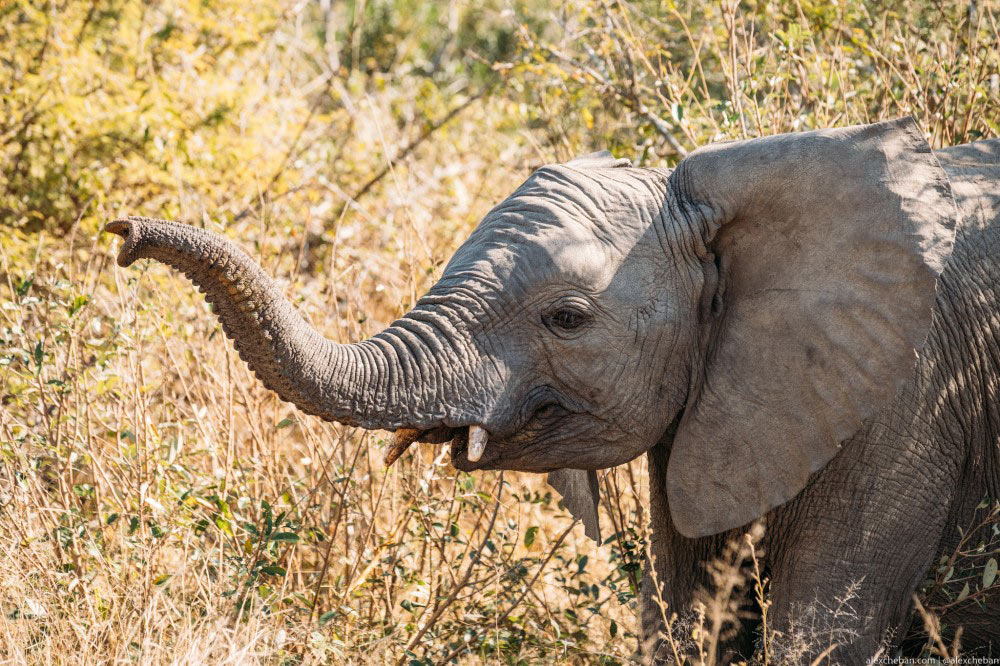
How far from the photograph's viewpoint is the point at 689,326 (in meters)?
3.81

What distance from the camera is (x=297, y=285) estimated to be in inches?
237

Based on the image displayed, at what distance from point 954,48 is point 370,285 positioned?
4166 millimetres

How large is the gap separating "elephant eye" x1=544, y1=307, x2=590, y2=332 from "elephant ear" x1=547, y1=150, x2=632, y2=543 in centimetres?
68

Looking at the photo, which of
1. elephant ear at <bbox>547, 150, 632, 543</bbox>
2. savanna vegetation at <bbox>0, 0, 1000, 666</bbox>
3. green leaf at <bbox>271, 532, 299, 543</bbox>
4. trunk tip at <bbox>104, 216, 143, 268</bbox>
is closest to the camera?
trunk tip at <bbox>104, 216, 143, 268</bbox>

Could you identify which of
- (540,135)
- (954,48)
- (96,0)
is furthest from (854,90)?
(96,0)

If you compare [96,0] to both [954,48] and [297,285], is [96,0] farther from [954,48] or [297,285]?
[954,48]

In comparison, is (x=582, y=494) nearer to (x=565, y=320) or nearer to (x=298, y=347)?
(x=565, y=320)

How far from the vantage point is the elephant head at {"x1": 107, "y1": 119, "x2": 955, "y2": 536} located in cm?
358

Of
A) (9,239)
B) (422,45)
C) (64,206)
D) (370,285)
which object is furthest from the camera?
(422,45)

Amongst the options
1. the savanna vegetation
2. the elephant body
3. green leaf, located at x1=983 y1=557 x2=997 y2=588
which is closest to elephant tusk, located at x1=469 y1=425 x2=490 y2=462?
the savanna vegetation

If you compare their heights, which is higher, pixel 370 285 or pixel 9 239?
pixel 9 239

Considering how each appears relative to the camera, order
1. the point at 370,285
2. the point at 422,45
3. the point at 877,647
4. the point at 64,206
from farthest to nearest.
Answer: the point at 422,45 < the point at 370,285 < the point at 64,206 < the point at 877,647

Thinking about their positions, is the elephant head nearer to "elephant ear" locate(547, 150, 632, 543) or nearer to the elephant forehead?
the elephant forehead

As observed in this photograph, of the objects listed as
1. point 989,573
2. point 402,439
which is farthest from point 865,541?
point 402,439
